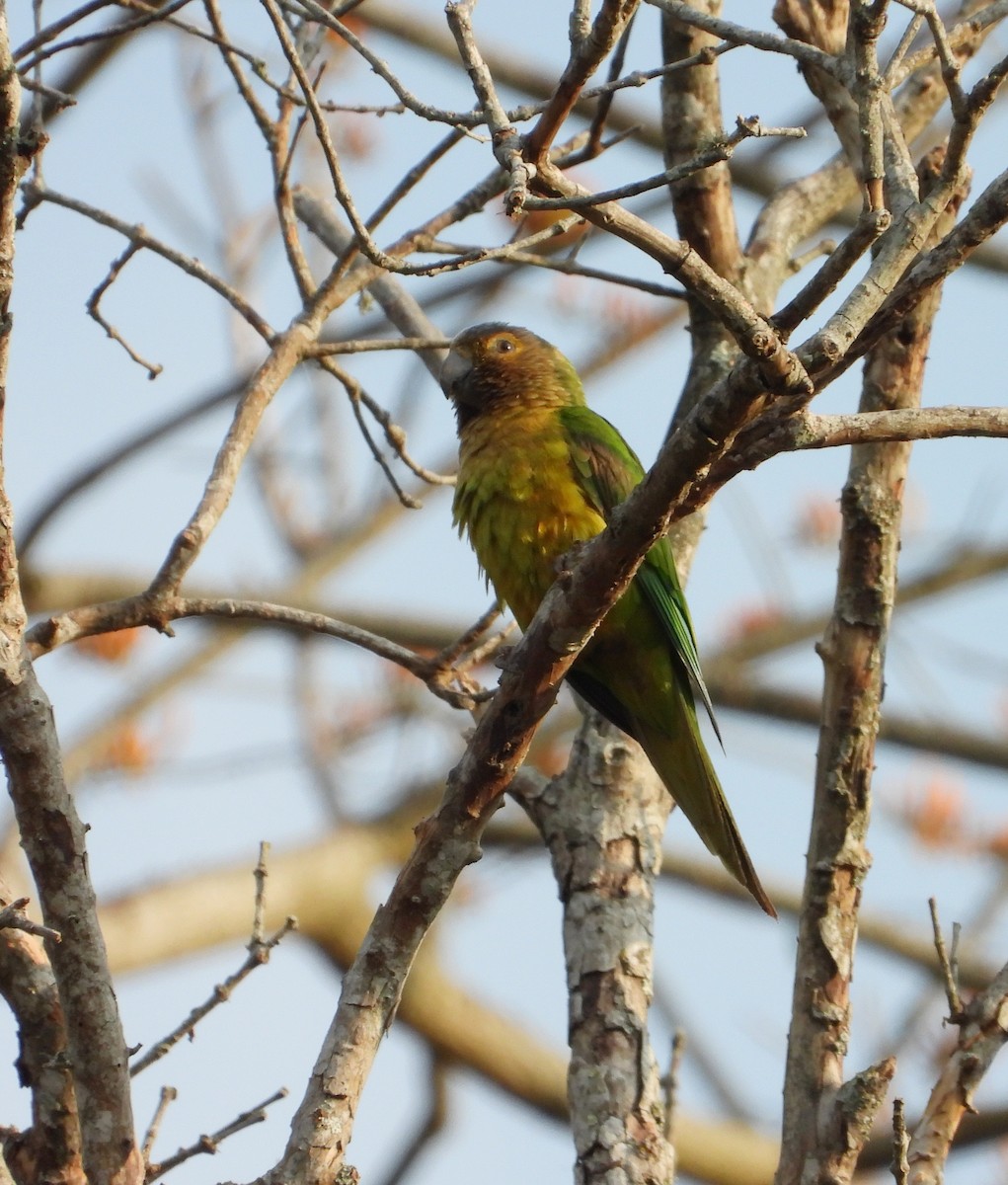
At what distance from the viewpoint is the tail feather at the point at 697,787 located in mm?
4523

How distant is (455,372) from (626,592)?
4.79ft

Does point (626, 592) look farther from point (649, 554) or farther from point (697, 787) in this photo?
point (697, 787)

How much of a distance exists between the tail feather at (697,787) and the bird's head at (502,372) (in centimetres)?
132

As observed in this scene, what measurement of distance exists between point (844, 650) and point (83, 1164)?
7.53 feet

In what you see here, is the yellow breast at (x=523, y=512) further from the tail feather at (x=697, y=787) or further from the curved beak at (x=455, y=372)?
the curved beak at (x=455, y=372)

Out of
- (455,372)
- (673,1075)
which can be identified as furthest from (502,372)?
(673,1075)

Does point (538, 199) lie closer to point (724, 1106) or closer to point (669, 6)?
point (669, 6)

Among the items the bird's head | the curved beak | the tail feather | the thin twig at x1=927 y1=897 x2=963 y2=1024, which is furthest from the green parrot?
the thin twig at x1=927 y1=897 x2=963 y2=1024

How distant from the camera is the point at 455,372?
5582 millimetres

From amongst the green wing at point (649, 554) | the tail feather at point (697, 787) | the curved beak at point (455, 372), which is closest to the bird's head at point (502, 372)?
the curved beak at point (455, 372)

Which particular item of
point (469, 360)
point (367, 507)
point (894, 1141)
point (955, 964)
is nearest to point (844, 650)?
point (955, 964)

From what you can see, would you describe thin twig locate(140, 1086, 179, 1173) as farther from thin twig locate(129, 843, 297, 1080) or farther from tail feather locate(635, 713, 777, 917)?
tail feather locate(635, 713, 777, 917)

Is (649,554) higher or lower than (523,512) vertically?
lower

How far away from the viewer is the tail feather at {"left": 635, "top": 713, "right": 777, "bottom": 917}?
14.8 feet
